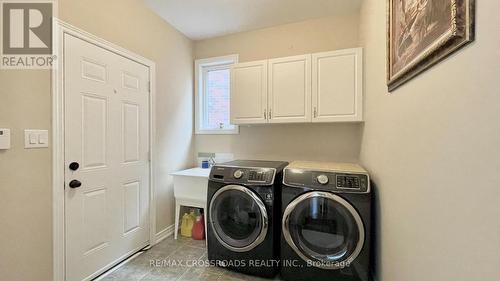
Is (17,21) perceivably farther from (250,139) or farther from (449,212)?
(449,212)

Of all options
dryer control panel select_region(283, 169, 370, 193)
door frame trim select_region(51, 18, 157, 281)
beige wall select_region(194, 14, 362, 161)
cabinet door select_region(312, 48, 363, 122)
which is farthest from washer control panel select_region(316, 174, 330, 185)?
door frame trim select_region(51, 18, 157, 281)

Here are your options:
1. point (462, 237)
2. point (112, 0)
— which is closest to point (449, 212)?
point (462, 237)

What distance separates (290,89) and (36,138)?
2100 mm

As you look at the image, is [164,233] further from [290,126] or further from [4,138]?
[290,126]

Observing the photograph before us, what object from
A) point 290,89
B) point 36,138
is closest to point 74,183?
point 36,138

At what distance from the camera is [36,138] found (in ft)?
4.73

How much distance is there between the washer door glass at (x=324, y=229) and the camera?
1.61m

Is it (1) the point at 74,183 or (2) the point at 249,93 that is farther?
(2) the point at 249,93

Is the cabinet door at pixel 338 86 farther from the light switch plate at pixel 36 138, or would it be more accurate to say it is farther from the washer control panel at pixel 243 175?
the light switch plate at pixel 36 138

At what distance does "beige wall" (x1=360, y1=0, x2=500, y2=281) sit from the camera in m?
0.56

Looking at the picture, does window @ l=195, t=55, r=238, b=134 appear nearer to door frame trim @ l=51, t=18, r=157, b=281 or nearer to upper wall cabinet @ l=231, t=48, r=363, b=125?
upper wall cabinet @ l=231, t=48, r=363, b=125

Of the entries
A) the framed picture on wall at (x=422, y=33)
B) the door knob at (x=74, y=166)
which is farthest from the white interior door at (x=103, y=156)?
the framed picture on wall at (x=422, y=33)

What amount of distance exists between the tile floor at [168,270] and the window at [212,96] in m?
1.53

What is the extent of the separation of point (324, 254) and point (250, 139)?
160 centimetres
